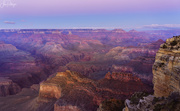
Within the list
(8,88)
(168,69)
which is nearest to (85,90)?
(168,69)

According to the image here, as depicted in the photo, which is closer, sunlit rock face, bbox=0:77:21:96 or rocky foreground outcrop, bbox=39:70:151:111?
rocky foreground outcrop, bbox=39:70:151:111

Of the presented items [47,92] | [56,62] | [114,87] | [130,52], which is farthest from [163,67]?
[56,62]

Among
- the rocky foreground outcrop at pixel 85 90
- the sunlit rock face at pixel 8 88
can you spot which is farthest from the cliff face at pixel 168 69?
the sunlit rock face at pixel 8 88

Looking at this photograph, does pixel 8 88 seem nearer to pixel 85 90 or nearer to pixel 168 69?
pixel 85 90

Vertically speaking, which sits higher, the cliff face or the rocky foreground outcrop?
the cliff face

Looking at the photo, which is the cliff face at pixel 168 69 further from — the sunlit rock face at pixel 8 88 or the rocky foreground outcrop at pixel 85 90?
the sunlit rock face at pixel 8 88

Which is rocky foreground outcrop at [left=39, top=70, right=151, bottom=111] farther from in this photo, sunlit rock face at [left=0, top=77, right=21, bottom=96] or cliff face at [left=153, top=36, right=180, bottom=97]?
sunlit rock face at [left=0, top=77, right=21, bottom=96]

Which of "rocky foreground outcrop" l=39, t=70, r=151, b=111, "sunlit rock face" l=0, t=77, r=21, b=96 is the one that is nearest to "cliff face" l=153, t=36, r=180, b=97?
"rocky foreground outcrop" l=39, t=70, r=151, b=111
